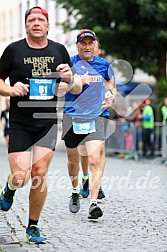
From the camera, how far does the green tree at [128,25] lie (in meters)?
25.9

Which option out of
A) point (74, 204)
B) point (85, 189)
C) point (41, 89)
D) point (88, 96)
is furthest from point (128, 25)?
point (41, 89)

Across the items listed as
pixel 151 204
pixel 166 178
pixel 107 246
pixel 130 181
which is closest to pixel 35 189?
pixel 107 246

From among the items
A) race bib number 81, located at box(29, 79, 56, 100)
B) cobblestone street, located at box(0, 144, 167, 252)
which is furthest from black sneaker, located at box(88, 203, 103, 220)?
race bib number 81, located at box(29, 79, 56, 100)

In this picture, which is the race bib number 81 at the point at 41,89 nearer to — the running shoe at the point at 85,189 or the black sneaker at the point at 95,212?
the black sneaker at the point at 95,212

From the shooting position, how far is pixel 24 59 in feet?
22.8

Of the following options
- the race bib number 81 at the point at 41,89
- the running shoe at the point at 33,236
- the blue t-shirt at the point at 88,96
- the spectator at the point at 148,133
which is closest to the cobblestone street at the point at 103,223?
the running shoe at the point at 33,236

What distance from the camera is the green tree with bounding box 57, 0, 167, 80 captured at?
25.9 meters

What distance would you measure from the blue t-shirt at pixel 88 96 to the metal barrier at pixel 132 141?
10.8 metres

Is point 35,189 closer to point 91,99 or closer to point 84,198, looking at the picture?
point 91,99

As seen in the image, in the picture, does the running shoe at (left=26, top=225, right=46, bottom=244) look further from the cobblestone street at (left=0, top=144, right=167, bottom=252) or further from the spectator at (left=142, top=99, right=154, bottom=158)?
the spectator at (left=142, top=99, right=154, bottom=158)

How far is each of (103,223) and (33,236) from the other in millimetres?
1435

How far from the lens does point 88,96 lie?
30.6 feet

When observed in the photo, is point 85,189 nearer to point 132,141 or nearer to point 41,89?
Result: point 41,89

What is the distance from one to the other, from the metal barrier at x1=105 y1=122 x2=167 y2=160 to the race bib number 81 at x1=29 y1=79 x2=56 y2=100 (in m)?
13.2
